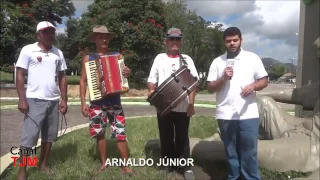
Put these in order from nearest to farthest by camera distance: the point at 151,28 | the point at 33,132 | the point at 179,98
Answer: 1. the point at 179,98
2. the point at 33,132
3. the point at 151,28

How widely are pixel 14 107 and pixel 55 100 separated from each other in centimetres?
1160

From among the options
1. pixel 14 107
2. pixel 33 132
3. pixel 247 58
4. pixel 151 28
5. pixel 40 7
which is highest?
pixel 40 7

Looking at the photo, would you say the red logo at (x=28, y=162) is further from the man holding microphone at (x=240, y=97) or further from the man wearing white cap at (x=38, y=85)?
the man holding microphone at (x=240, y=97)

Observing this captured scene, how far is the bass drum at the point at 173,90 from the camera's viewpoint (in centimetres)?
398

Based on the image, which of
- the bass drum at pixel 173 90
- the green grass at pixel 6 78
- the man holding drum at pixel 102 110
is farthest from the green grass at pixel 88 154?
the green grass at pixel 6 78

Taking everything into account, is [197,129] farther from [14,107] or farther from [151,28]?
[151,28]

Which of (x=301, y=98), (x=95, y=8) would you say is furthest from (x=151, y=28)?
(x=301, y=98)

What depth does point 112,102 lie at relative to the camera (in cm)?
446

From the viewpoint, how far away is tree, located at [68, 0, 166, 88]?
25297 millimetres

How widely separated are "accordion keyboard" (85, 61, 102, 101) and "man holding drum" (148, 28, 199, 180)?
630 mm

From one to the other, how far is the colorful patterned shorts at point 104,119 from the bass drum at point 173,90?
0.69 metres

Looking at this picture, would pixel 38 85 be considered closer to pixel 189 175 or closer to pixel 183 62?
pixel 183 62

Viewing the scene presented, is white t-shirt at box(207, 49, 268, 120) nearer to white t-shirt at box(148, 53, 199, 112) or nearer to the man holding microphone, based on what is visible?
the man holding microphone

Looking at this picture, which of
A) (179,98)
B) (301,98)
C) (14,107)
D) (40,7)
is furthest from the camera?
(40,7)
